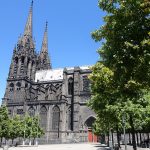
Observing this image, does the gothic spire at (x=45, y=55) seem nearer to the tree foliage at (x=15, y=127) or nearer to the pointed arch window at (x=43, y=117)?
the pointed arch window at (x=43, y=117)

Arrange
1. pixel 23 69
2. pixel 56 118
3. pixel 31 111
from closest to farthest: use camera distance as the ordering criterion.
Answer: pixel 56 118 → pixel 31 111 → pixel 23 69

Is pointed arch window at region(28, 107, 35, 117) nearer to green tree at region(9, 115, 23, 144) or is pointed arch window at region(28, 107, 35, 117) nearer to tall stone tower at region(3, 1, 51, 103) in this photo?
tall stone tower at region(3, 1, 51, 103)

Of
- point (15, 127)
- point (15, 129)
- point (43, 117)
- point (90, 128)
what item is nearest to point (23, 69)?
point (43, 117)

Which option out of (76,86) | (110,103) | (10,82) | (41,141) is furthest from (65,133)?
(110,103)

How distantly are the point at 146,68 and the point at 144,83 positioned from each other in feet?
4.24

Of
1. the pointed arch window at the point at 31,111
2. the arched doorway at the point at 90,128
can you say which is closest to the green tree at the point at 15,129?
the pointed arch window at the point at 31,111

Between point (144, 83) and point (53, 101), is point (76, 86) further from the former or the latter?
point (144, 83)

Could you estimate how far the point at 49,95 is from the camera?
8938 centimetres

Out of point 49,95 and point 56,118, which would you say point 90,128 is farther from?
point 49,95

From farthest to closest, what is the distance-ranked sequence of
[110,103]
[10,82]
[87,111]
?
1. [10,82]
2. [87,111]
3. [110,103]

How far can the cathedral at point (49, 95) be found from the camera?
262 ft

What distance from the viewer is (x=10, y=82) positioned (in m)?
92.9

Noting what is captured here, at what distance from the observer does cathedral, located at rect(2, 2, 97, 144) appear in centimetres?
7975

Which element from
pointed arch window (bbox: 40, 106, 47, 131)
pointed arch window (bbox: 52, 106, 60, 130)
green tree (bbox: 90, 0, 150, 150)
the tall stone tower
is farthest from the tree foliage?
green tree (bbox: 90, 0, 150, 150)
